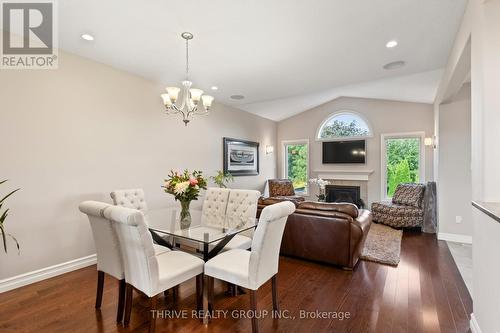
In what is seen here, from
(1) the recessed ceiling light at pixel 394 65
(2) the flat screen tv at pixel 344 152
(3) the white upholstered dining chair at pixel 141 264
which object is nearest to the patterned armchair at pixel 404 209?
(2) the flat screen tv at pixel 344 152

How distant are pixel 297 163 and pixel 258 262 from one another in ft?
20.1

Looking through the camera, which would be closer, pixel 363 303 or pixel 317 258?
pixel 363 303

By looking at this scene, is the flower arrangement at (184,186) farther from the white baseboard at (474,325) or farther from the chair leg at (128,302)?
the white baseboard at (474,325)

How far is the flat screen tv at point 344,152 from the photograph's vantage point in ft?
21.7

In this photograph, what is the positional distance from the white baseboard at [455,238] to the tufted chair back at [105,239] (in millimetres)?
5041

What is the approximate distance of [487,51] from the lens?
181 centimetres

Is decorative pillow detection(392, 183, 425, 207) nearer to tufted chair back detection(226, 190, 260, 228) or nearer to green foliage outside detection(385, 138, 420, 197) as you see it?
green foliage outside detection(385, 138, 420, 197)

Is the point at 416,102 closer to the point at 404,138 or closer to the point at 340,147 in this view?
the point at 404,138

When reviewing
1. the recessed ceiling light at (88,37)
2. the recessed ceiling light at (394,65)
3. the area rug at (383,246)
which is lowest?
the area rug at (383,246)

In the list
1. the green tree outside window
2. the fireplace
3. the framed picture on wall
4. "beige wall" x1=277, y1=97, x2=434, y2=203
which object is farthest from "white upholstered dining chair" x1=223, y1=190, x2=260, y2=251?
the green tree outside window

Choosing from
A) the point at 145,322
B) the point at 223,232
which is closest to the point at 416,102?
the point at 223,232

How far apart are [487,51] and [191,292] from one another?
341cm

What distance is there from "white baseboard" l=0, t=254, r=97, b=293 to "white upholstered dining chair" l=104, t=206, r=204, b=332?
167 cm

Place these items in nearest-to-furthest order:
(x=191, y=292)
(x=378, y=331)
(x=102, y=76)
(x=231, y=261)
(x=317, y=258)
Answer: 1. (x=378, y=331)
2. (x=231, y=261)
3. (x=191, y=292)
4. (x=317, y=258)
5. (x=102, y=76)
